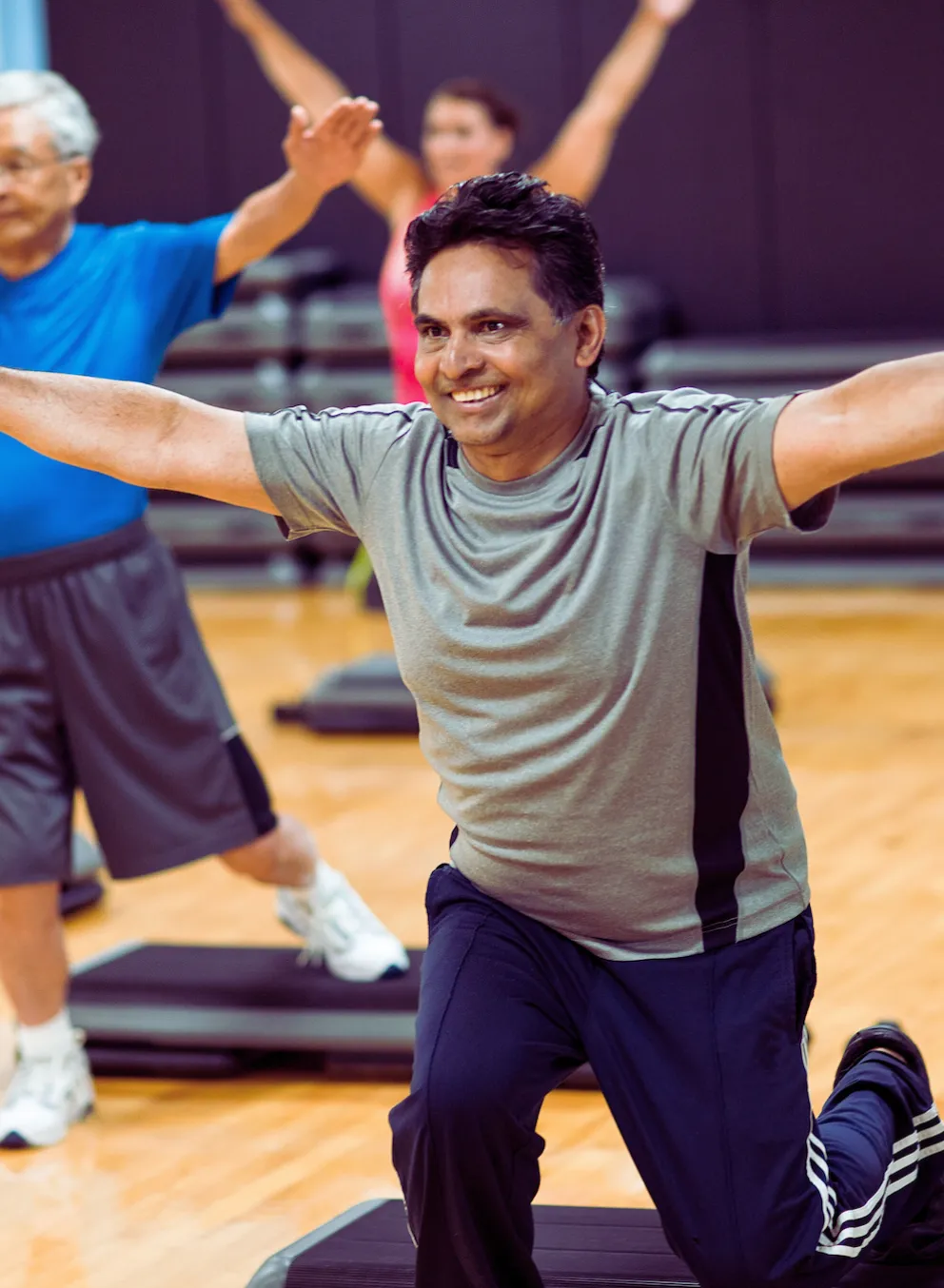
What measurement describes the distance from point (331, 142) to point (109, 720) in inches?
35.8

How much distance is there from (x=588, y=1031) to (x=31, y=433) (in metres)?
0.86

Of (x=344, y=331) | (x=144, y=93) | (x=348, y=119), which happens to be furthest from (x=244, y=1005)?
(x=144, y=93)

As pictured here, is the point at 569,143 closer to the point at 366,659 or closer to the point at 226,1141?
the point at 366,659

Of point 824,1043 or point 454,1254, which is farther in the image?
point 824,1043

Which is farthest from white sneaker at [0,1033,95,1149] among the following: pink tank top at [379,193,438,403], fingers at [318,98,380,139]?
pink tank top at [379,193,438,403]

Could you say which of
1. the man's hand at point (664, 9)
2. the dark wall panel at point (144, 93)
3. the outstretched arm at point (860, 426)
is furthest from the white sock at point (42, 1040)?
the dark wall panel at point (144, 93)

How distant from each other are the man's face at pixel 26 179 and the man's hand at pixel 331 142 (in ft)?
1.16

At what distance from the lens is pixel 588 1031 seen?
2068 millimetres

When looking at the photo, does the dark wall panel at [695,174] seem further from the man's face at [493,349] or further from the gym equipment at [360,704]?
the man's face at [493,349]

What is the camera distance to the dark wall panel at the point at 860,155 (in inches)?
291

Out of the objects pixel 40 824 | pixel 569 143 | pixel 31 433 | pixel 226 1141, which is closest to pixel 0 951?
pixel 40 824

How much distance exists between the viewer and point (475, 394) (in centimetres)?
201

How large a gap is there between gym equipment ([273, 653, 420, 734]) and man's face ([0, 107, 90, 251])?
2.67 m

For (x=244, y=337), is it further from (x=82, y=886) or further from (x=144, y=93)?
(x=82, y=886)
